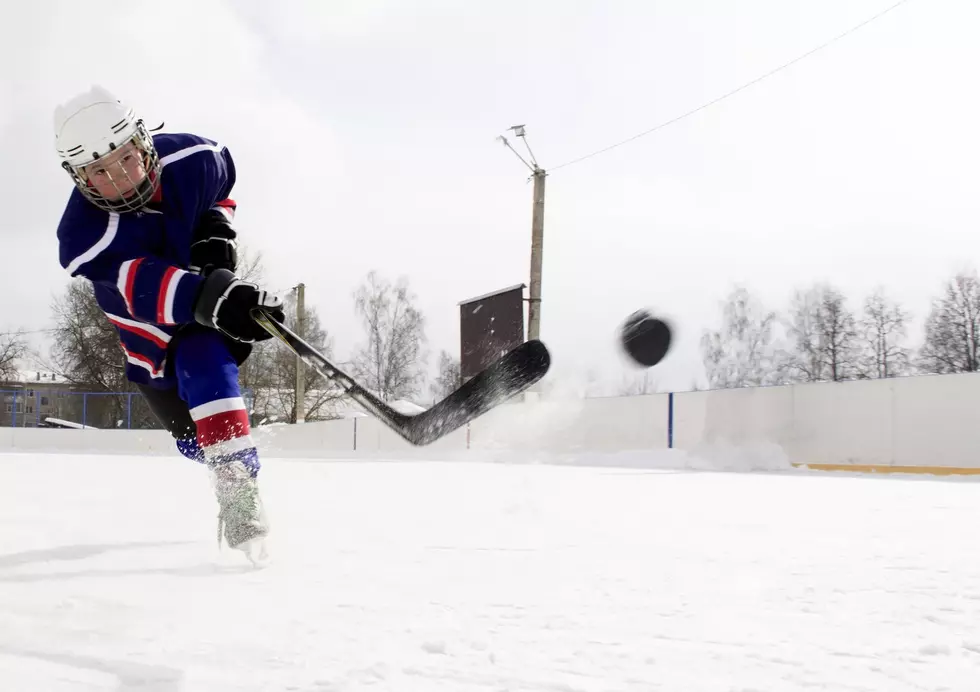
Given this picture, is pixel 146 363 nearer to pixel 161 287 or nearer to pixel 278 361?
pixel 161 287

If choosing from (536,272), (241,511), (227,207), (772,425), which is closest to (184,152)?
(227,207)

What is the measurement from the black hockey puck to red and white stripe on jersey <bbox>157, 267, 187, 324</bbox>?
13.3 feet

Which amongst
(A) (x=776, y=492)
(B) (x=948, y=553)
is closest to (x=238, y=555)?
(B) (x=948, y=553)

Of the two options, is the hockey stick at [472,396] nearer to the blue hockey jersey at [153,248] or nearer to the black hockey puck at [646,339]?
the blue hockey jersey at [153,248]

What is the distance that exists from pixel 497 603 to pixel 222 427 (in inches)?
35.2

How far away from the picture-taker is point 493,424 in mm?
12367

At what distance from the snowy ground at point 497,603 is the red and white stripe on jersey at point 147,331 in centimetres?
54

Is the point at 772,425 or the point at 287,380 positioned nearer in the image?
the point at 772,425

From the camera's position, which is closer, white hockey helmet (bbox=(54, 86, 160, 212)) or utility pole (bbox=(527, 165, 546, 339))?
white hockey helmet (bbox=(54, 86, 160, 212))

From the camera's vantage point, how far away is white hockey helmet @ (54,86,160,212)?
5.85 feet

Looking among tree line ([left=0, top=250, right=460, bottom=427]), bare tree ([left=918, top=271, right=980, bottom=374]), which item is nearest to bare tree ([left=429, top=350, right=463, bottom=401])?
tree line ([left=0, top=250, right=460, bottom=427])

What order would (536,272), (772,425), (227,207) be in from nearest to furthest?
1. (227,207)
2. (772,425)
3. (536,272)

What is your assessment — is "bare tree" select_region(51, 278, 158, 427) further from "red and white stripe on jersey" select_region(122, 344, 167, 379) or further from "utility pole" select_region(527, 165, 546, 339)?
"red and white stripe on jersey" select_region(122, 344, 167, 379)

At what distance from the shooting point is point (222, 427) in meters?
1.88
